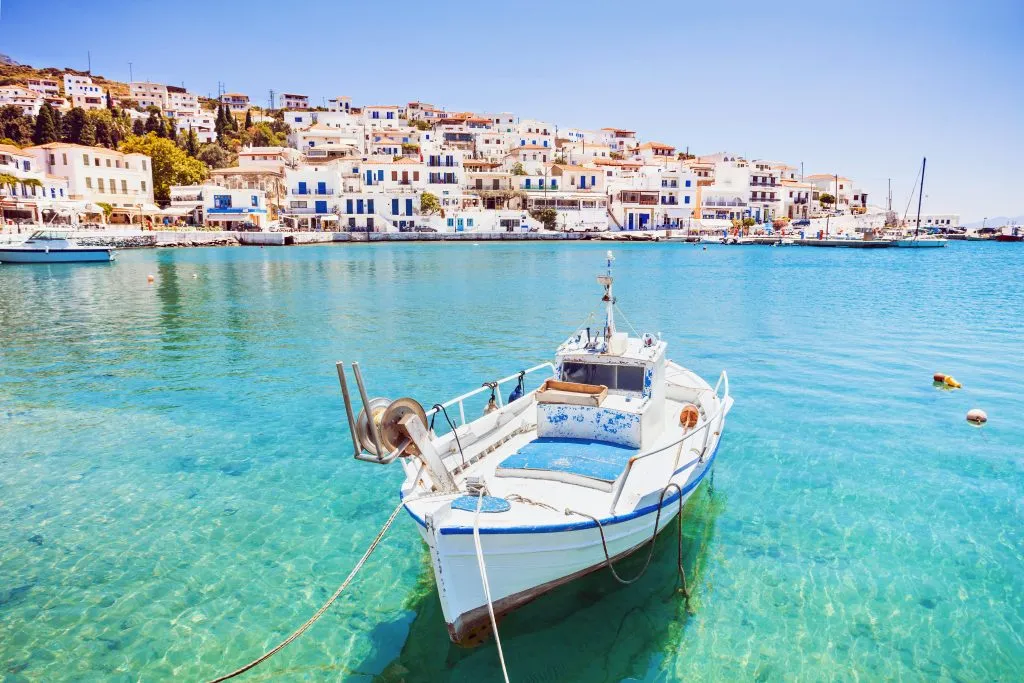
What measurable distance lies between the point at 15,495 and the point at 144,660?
606cm

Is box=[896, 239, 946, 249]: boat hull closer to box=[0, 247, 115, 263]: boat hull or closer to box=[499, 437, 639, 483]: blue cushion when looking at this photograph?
box=[499, 437, 639, 483]: blue cushion

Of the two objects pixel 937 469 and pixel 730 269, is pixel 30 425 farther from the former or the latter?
pixel 730 269

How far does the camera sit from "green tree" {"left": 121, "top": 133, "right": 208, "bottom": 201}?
94125 millimetres

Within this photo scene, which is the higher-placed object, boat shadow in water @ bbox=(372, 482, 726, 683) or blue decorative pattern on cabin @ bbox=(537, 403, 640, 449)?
blue decorative pattern on cabin @ bbox=(537, 403, 640, 449)

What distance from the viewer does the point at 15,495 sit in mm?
11266

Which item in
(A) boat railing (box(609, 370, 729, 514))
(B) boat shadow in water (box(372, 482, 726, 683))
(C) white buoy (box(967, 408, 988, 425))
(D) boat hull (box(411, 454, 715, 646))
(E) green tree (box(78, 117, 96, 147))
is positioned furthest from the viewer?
(E) green tree (box(78, 117, 96, 147))

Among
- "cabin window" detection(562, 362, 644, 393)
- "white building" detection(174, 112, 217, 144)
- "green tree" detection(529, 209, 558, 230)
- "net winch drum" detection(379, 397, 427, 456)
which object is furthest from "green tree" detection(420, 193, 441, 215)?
A: "net winch drum" detection(379, 397, 427, 456)

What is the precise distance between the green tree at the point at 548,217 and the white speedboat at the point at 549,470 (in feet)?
303

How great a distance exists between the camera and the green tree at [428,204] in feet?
313

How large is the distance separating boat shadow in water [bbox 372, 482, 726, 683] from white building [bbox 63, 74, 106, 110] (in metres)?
159

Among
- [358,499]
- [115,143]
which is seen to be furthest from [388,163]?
[358,499]

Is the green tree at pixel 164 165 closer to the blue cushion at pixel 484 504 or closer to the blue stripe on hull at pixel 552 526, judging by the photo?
the blue cushion at pixel 484 504

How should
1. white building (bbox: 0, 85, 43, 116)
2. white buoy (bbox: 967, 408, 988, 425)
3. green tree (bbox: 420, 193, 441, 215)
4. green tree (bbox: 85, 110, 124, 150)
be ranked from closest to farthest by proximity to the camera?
white buoy (bbox: 967, 408, 988, 425), green tree (bbox: 420, 193, 441, 215), green tree (bbox: 85, 110, 124, 150), white building (bbox: 0, 85, 43, 116)

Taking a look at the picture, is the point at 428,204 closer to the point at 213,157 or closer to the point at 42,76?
the point at 213,157
